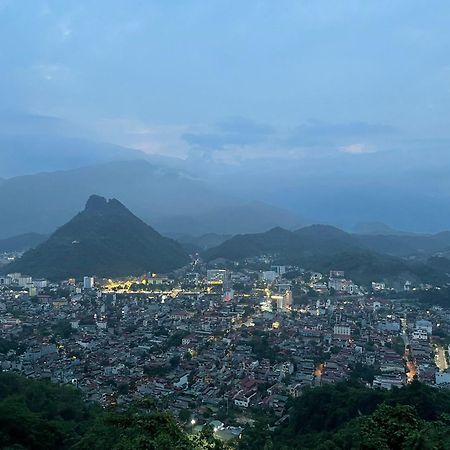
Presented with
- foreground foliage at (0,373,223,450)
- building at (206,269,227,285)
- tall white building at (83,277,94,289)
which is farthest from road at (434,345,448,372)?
tall white building at (83,277,94,289)

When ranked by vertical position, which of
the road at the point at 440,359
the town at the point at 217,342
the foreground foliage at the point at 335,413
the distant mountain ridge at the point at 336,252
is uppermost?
the distant mountain ridge at the point at 336,252

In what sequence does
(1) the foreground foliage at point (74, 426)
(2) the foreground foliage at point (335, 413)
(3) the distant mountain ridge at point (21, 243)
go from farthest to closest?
(3) the distant mountain ridge at point (21, 243)
(2) the foreground foliage at point (335, 413)
(1) the foreground foliage at point (74, 426)

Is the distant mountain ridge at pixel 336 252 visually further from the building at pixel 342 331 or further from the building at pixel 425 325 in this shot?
the building at pixel 342 331

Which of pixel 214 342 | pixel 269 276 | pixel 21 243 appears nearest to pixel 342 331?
pixel 214 342

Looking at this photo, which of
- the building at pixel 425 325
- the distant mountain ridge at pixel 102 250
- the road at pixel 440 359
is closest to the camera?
the road at pixel 440 359

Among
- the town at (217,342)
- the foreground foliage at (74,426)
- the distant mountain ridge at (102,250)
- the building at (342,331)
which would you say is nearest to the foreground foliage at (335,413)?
the town at (217,342)

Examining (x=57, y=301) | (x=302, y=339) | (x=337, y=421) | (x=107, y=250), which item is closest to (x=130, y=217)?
(x=107, y=250)
